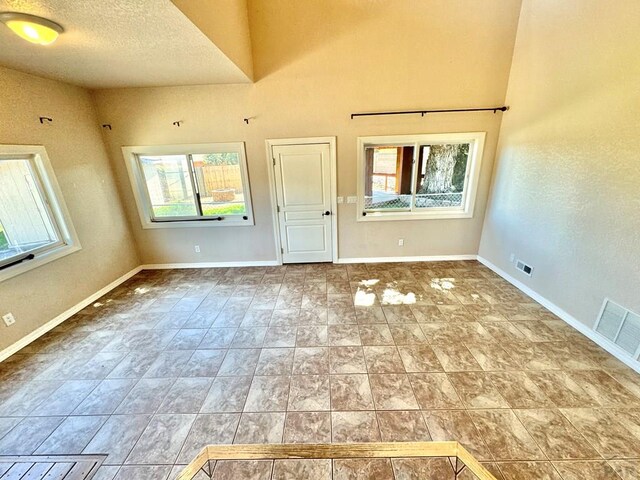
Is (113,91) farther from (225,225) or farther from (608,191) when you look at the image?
(608,191)

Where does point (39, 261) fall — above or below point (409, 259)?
above

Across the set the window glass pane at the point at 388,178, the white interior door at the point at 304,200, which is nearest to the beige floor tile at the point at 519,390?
the window glass pane at the point at 388,178

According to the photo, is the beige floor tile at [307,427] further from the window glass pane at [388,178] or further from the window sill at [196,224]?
the window glass pane at [388,178]

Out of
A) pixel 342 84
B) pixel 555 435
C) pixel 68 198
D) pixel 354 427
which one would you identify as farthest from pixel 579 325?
pixel 68 198

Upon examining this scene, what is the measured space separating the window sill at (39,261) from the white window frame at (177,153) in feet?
3.54

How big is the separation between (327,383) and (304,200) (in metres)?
2.77

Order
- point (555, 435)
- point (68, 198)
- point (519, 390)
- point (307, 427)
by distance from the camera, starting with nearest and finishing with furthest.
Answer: point (555, 435) < point (307, 427) < point (519, 390) < point (68, 198)

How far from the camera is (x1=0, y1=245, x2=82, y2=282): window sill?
2.60m

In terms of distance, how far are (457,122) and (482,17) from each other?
129 centimetres

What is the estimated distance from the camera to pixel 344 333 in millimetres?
2756

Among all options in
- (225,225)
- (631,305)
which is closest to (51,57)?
(225,225)

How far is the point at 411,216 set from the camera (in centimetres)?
426

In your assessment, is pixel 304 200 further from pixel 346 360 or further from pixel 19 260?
pixel 19 260

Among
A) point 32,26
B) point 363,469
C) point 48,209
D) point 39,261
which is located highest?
point 32,26
